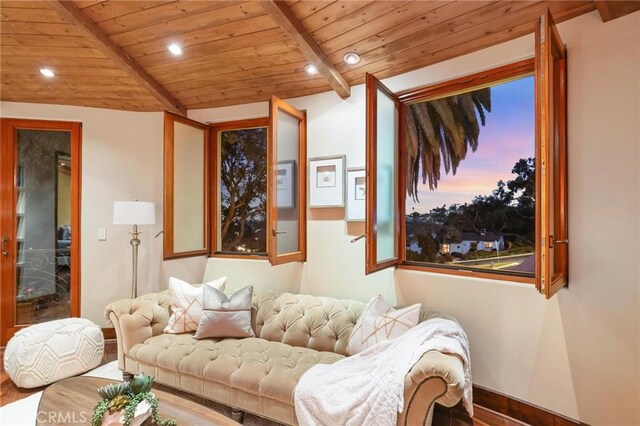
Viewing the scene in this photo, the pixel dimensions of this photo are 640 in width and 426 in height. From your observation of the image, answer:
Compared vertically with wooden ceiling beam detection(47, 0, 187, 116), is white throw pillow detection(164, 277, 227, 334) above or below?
below

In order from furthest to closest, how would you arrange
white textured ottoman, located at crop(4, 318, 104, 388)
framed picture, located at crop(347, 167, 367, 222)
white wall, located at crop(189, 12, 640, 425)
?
framed picture, located at crop(347, 167, 367, 222), white textured ottoman, located at crop(4, 318, 104, 388), white wall, located at crop(189, 12, 640, 425)

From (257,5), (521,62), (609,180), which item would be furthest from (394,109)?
(609,180)

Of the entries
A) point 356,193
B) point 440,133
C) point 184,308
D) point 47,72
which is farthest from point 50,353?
point 440,133

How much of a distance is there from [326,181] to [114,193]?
2437mm

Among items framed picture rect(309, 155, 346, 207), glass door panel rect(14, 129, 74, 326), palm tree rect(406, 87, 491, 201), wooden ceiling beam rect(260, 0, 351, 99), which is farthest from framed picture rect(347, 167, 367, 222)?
glass door panel rect(14, 129, 74, 326)

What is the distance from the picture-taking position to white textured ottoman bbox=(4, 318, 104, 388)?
8.34ft

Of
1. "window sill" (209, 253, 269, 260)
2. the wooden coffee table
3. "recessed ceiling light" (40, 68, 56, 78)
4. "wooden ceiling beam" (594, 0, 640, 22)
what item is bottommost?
the wooden coffee table

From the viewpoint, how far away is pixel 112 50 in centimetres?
278

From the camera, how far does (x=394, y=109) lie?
2.79 m

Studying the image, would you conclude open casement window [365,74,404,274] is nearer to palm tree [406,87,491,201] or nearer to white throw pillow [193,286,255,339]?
palm tree [406,87,491,201]

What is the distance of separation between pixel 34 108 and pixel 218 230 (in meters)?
2.32

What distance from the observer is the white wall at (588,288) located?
1.85 metres

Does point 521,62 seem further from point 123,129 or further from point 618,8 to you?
point 123,129

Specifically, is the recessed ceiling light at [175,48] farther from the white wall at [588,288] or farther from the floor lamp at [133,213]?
the white wall at [588,288]
